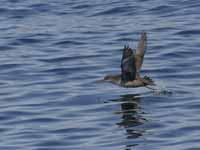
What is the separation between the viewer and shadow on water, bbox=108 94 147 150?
13.9m

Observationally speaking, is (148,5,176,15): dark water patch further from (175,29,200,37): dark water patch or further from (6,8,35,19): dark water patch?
(6,8,35,19): dark water patch

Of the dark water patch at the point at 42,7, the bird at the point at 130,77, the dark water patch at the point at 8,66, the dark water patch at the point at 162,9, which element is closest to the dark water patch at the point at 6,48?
the dark water patch at the point at 8,66

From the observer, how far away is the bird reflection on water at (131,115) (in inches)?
553

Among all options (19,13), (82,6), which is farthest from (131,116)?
(82,6)

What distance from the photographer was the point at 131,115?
50.2 ft

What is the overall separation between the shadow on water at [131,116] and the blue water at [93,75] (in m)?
0.02

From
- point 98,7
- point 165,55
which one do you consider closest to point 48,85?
point 165,55

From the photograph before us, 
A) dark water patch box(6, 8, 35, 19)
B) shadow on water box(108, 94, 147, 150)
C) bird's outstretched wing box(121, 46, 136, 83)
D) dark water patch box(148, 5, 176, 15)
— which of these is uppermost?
dark water patch box(6, 8, 35, 19)

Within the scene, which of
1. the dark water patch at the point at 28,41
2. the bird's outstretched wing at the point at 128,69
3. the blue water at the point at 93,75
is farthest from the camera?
the dark water patch at the point at 28,41

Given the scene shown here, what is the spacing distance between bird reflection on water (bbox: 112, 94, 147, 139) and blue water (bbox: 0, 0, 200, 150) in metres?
0.02

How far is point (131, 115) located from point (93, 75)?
3.57 meters

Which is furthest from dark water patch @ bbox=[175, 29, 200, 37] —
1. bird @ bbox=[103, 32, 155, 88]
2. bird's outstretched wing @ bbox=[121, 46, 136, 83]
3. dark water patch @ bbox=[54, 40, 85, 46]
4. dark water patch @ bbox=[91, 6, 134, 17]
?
bird's outstretched wing @ bbox=[121, 46, 136, 83]

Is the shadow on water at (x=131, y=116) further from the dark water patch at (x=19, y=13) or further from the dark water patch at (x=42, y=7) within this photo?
the dark water patch at (x=42, y=7)

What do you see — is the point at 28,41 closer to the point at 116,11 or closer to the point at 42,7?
the point at 116,11
